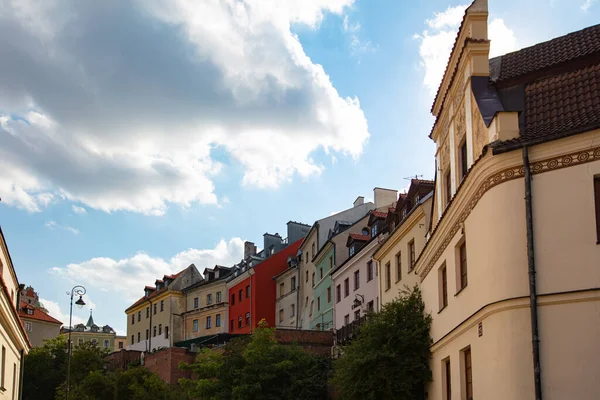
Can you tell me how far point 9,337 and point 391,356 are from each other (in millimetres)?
13311

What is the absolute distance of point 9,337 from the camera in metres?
27.2

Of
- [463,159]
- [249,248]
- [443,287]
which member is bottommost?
[443,287]

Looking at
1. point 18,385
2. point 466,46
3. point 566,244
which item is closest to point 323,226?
point 18,385

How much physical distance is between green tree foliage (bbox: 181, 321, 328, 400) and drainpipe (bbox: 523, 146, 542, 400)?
2366 cm

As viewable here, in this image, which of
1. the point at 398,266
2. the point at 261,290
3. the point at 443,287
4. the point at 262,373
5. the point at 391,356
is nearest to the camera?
the point at 443,287

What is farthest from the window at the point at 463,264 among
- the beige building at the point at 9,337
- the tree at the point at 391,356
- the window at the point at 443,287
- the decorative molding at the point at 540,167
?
the beige building at the point at 9,337

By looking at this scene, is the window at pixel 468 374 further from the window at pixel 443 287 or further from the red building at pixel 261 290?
the red building at pixel 261 290

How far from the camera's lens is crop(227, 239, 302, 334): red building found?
69.0 metres

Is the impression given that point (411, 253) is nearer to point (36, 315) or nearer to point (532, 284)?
point (532, 284)

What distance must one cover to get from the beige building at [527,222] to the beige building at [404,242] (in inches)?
459

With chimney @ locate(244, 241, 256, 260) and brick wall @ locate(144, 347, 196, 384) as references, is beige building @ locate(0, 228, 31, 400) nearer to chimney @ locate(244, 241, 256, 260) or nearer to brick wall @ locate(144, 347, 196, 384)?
brick wall @ locate(144, 347, 196, 384)

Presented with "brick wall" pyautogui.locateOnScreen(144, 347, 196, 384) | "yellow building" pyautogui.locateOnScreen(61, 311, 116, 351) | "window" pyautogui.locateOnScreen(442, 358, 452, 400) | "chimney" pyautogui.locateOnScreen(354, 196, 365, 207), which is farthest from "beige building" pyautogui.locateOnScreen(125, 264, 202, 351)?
"window" pyautogui.locateOnScreen(442, 358, 452, 400)

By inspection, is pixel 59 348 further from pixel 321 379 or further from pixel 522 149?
pixel 522 149

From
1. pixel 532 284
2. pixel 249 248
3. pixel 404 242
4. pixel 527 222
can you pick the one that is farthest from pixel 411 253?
pixel 249 248
